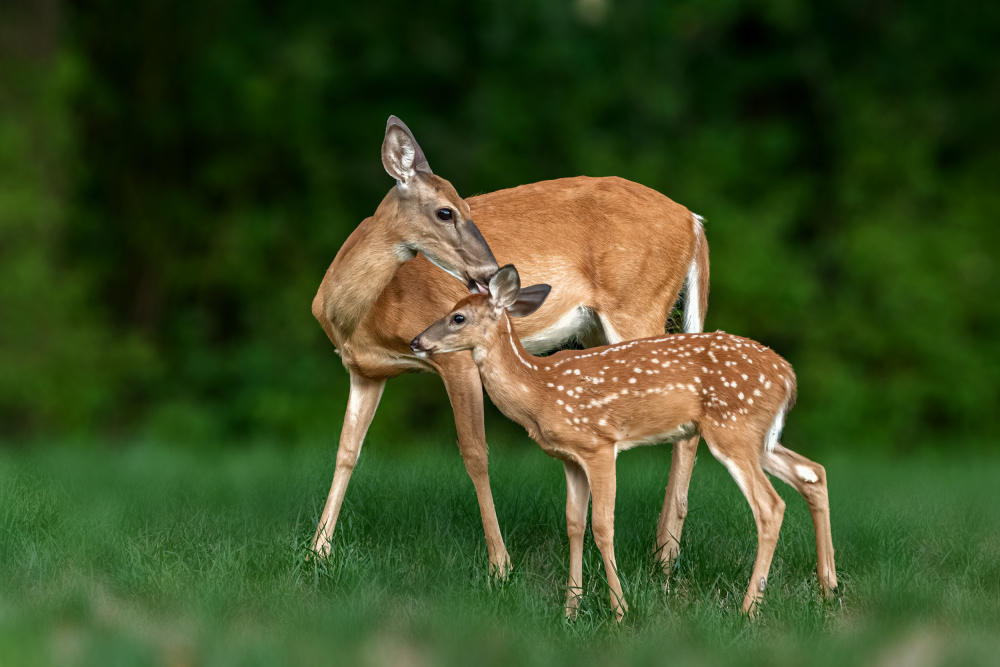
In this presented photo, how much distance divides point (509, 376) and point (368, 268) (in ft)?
3.27

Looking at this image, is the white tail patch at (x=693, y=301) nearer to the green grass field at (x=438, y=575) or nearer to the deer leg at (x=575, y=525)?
the green grass field at (x=438, y=575)

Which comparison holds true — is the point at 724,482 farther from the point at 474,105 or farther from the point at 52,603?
the point at 474,105

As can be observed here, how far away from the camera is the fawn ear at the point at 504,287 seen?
473cm

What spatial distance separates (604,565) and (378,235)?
181cm

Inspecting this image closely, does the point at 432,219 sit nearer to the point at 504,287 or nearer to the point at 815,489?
the point at 504,287

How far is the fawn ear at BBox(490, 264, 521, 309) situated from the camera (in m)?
4.73

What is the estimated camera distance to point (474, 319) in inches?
189

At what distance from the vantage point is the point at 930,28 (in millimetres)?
15023

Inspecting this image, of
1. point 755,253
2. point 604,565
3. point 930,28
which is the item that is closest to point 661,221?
point 604,565

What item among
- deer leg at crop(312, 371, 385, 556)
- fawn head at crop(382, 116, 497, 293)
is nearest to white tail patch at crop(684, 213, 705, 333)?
fawn head at crop(382, 116, 497, 293)

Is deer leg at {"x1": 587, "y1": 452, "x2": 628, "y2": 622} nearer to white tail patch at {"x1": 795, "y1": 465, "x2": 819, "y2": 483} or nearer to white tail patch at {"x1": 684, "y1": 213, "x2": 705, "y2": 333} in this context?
white tail patch at {"x1": 795, "y1": 465, "x2": 819, "y2": 483}

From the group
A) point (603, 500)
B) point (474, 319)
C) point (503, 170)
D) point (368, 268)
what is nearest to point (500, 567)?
point (603, 500)

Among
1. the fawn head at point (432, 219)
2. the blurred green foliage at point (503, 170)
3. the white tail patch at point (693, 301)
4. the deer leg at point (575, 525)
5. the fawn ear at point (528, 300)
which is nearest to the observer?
the deer leg at point (575, 525)

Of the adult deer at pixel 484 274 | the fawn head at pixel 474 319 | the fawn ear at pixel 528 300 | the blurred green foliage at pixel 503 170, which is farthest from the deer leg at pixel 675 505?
the blurred green foliage at pixel 503 170
